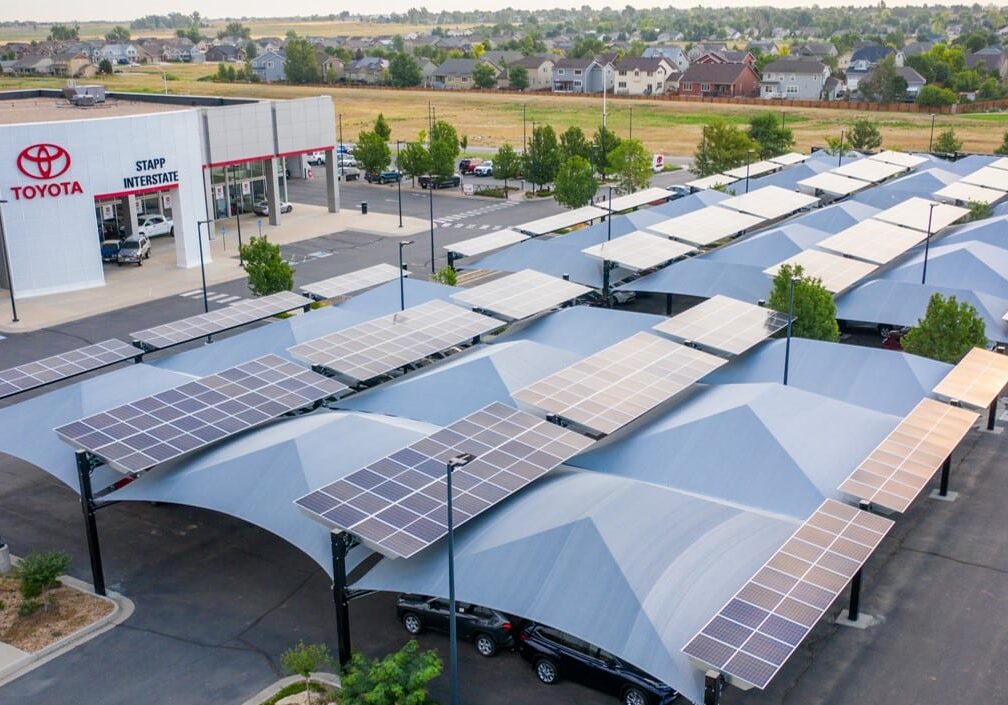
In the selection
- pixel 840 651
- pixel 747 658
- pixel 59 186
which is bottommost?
pixel 840 651

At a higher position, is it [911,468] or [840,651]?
[911,468]

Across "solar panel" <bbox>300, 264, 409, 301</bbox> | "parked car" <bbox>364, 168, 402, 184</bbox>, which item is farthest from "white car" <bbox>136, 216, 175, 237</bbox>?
"solar panel" <bbox>300, 264, 409, 301</bbox>

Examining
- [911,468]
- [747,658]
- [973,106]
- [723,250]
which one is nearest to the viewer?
[747,658]

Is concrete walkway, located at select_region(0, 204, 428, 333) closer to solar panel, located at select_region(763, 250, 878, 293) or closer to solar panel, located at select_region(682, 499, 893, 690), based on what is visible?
solar panel, located at select_region(763, 250, 878, 293)

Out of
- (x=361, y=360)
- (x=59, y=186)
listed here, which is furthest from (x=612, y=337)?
(x=59, y=186)

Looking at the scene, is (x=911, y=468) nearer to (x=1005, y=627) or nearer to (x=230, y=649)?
(x=1005, y=627)

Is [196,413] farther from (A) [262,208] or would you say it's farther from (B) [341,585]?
(A) [262,208]

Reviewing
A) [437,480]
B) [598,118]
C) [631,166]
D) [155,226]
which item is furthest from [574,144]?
[437,480]

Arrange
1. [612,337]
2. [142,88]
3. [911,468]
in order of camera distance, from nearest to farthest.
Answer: [911,468]
[612,337]
[142,88]
